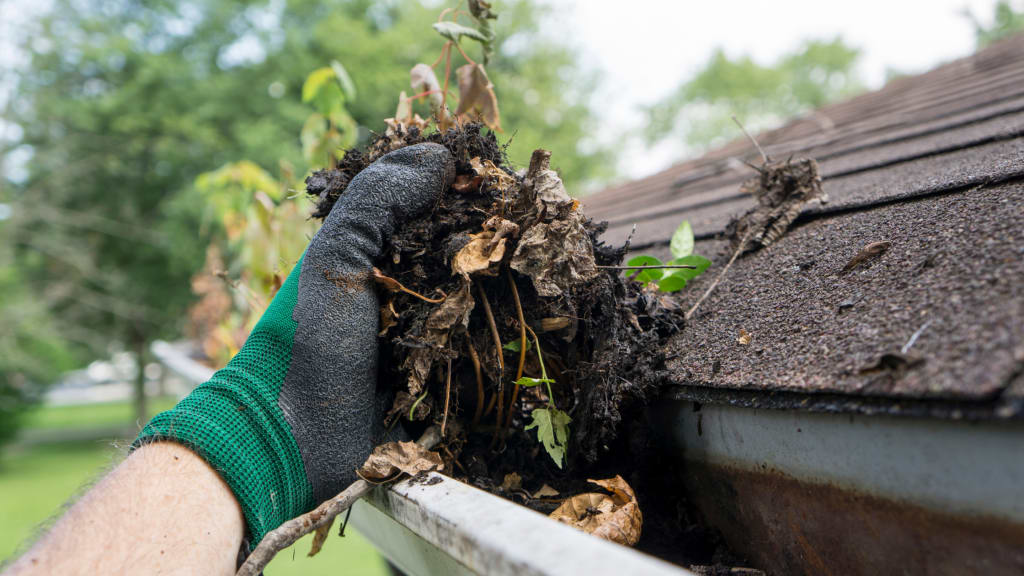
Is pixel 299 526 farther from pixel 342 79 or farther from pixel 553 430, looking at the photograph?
pixel 342 79

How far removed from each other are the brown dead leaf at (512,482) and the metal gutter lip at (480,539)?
0.15 metres

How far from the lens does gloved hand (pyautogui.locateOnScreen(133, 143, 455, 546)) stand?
95 cm

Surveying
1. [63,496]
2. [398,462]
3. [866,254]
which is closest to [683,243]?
[866,254]

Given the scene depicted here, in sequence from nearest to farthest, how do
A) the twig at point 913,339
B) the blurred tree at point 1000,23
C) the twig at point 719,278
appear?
1. the twig at point 913,339
2. the twig at point 719,278
3. the blurred tree at point 1000,23

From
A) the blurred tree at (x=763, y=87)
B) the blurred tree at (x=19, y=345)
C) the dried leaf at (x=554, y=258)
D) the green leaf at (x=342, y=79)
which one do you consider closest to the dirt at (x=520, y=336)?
the dried leaf at (x=554, y=258)

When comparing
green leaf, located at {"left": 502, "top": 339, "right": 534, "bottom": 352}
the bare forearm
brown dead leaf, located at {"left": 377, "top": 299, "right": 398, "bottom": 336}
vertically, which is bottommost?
the bare forearm

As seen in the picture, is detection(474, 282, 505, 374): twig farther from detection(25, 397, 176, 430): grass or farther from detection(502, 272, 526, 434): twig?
detection(25, 397, 176, 430): grass

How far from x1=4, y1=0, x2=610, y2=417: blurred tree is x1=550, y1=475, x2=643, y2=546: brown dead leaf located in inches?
436

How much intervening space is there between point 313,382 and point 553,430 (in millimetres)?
407

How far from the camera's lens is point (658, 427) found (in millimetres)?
1049

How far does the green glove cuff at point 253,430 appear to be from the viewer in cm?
93

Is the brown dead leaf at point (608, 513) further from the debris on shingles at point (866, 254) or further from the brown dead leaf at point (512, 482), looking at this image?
the debris on shingles at point (866, 254)

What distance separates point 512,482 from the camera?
3.34 feet

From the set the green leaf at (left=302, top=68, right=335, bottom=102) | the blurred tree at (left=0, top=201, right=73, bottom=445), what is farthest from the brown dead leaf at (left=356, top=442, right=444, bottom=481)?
the blurred tree at (left=0, top=201, right=73, bottom=445)
